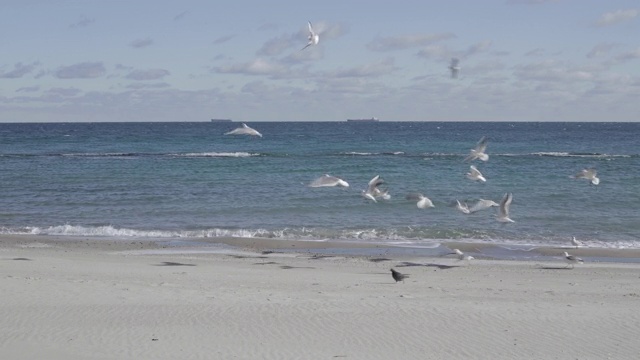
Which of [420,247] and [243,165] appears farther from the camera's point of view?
[243,165]

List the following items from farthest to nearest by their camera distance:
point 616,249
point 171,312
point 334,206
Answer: point 334,206 < point 616,249 < point 171,312

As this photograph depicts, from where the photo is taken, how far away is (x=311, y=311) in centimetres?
973

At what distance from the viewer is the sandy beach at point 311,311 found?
8.22 meters

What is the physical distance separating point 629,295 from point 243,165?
95.4 feet

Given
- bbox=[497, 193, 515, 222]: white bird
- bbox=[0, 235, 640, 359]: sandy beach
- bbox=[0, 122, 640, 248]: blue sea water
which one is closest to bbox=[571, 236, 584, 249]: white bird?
bbox=[0, 122, 640, 248]: blue sea water

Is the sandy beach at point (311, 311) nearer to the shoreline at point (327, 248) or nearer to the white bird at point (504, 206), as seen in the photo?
the white bird at point (504, 206)

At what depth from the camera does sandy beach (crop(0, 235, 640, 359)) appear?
8.22 m

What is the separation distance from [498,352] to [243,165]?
31737mm

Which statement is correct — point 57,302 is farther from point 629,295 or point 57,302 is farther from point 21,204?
point 21,204

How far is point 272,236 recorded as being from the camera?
62.8ft

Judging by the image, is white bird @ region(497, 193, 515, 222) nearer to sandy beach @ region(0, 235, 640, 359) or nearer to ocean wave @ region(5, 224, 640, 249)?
sandy beach @ region(0, 235, 640, 359)

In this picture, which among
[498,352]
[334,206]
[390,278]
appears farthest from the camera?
[334,206]

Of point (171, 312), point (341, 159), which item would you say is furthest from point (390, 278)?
point (341, 159)

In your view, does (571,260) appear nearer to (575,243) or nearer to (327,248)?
(575,243)
